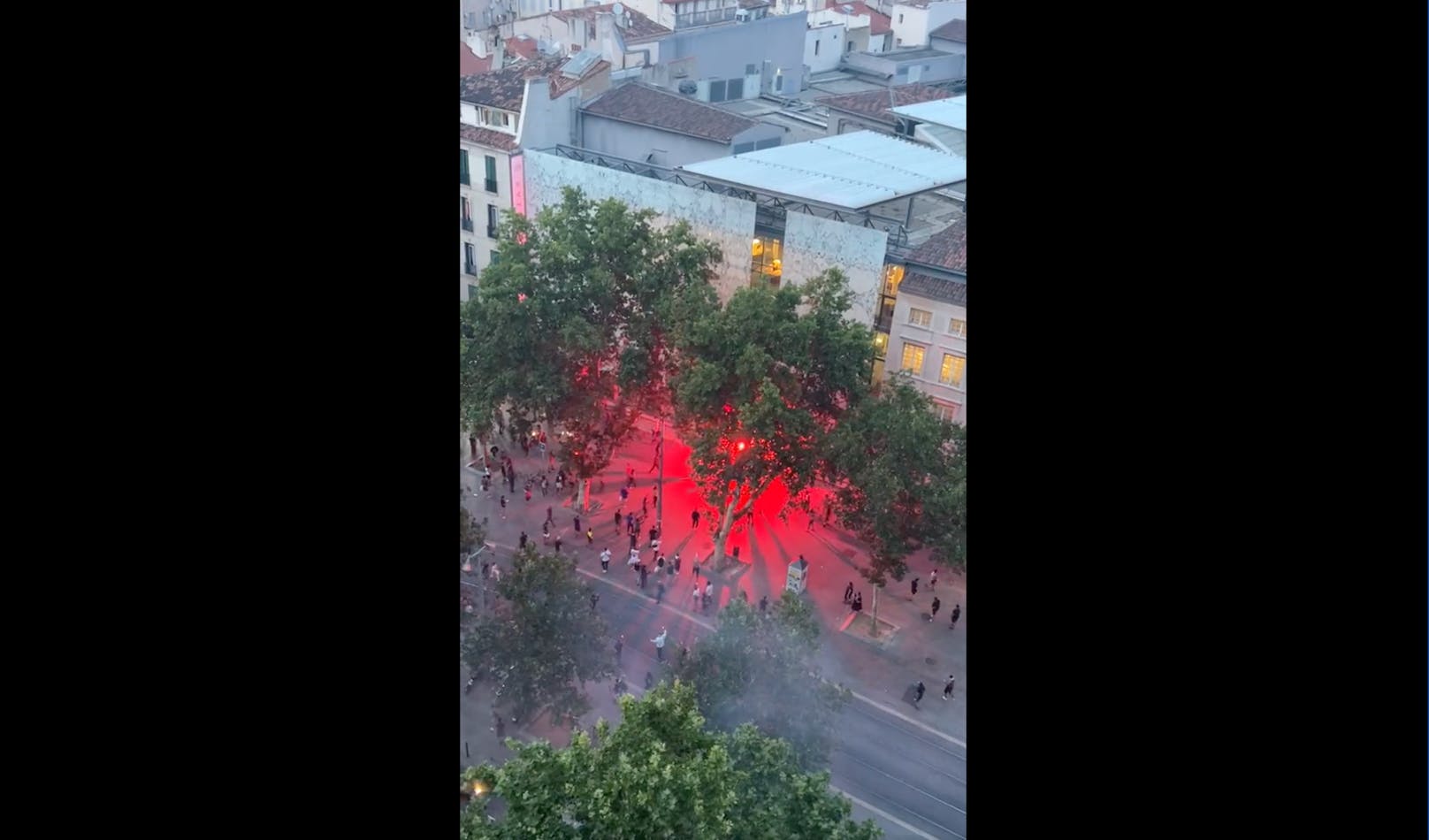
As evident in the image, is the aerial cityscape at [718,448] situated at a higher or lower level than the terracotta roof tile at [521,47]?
lower

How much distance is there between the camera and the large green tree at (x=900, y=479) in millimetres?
10594

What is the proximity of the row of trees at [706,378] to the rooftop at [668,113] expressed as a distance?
136 inches

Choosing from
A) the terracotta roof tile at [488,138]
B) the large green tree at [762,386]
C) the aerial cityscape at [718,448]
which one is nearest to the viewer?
the aerial cityscape at [718,448]

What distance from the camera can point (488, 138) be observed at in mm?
15367

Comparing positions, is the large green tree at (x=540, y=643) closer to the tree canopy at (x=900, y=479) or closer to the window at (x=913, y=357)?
the tree canopy at (x=900, y=479)

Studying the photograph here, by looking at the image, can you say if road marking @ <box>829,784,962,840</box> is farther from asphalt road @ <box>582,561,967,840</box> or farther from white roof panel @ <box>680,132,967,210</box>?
white roof panel @ <box>680,132,967,210</box>

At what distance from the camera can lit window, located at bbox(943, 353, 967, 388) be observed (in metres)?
13.0

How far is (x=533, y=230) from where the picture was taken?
12648 millimetres

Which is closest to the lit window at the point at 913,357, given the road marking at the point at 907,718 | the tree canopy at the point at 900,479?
the tree canopy at the point at 900,479

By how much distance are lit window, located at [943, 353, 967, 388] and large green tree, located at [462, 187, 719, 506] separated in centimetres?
273

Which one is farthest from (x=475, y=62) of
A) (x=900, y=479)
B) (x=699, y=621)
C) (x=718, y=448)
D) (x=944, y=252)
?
(x=900, y=479)

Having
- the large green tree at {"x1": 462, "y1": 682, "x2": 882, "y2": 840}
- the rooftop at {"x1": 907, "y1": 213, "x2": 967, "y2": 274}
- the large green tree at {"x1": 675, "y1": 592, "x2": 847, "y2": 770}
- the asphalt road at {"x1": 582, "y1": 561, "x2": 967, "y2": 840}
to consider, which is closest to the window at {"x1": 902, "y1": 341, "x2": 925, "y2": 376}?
the rooftop at {"x1": 907, "y1": 213, "x2": 967, "y2": 274}
